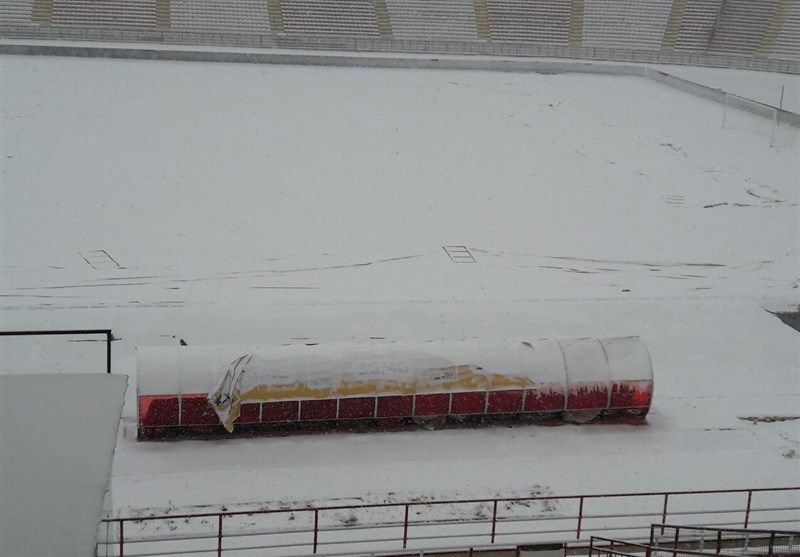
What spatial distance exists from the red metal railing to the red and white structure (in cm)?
237

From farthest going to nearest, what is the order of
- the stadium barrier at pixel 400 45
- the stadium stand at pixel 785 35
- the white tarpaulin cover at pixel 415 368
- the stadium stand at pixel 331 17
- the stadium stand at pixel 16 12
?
the stadium stand at pixel 785 35
the stadium stand at pixel 331 17
the stadium barrier at pixel 400 45
the stadium stand at pixel 16 12
the white tarpaulin cover at pixel 415 368

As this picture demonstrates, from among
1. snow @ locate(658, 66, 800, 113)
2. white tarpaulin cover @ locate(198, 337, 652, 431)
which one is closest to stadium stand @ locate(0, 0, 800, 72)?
snow @ locate(658, 66, 800, 113)

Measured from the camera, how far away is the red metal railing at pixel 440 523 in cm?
1456

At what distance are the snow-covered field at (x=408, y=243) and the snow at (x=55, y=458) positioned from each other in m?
4.89

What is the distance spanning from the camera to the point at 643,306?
24406mm

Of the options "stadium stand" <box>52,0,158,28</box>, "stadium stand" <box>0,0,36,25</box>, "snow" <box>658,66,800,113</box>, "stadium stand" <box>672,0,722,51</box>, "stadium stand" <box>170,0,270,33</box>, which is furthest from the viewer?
"stadium stand" <box>672,0,722,51</box>

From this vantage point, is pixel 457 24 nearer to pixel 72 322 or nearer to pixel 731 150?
pixel 731 150

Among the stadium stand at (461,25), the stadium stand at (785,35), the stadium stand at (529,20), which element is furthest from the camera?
the stadium stand at (785,35)

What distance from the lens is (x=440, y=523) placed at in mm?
15406

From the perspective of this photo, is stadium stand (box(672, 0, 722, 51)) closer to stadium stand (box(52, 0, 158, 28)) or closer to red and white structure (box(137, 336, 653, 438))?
stadium stand (box(52, 0, 158, 28))

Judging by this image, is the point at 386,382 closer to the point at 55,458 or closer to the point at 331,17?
the point at 55,458

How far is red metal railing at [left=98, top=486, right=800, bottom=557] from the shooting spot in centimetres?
1456

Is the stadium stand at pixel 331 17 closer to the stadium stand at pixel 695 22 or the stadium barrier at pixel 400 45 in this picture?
the stadium barrier at pixel 400 45

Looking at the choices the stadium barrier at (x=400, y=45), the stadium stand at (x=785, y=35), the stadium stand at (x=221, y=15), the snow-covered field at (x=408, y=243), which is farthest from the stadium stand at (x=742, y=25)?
the stadium stand at (x=221, y=15)
